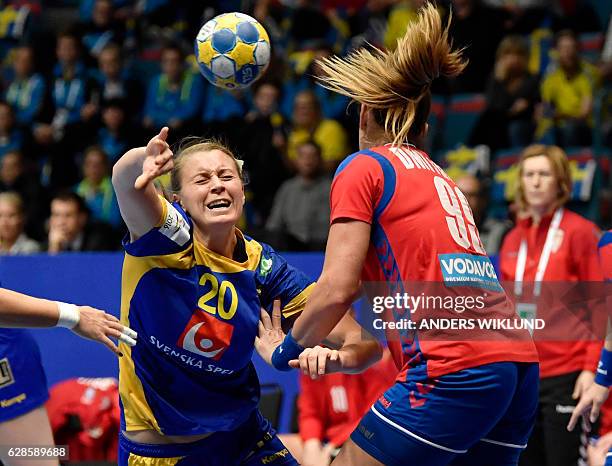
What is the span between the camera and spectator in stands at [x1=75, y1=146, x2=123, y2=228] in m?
8.97

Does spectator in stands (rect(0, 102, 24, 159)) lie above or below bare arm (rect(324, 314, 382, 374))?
above

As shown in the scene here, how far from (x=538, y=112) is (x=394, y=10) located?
2022 mm

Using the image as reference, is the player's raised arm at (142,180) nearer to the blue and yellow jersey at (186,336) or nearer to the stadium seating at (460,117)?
the blue and yellow jersey at (186,336)

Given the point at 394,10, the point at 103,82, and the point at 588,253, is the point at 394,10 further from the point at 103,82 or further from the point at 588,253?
the point at 588,253

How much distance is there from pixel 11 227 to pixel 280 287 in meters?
4.51

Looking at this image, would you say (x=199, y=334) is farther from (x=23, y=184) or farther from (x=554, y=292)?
(x=23, y=184)

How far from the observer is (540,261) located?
18.3 feet

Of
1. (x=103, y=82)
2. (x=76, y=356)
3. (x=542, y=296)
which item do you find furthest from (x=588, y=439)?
(x=103, y=82)

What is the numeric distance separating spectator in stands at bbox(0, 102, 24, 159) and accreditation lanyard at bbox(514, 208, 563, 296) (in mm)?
6288

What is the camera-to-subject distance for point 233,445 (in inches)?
144

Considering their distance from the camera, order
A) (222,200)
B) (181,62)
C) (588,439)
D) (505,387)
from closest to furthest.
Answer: (505,387)
(222,200)
(588,439)
(181,62)

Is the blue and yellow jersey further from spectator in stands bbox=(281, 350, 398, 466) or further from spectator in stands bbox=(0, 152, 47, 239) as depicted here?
spectator in stands bbox=(0, 152, 47, 239)

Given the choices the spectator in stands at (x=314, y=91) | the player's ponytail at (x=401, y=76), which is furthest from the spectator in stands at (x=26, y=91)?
the player's ponytail at (x=401, y=76)

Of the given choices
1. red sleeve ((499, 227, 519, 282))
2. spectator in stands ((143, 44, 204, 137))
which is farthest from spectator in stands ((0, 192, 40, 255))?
red sleeve ((499, 227, 519, 282))
